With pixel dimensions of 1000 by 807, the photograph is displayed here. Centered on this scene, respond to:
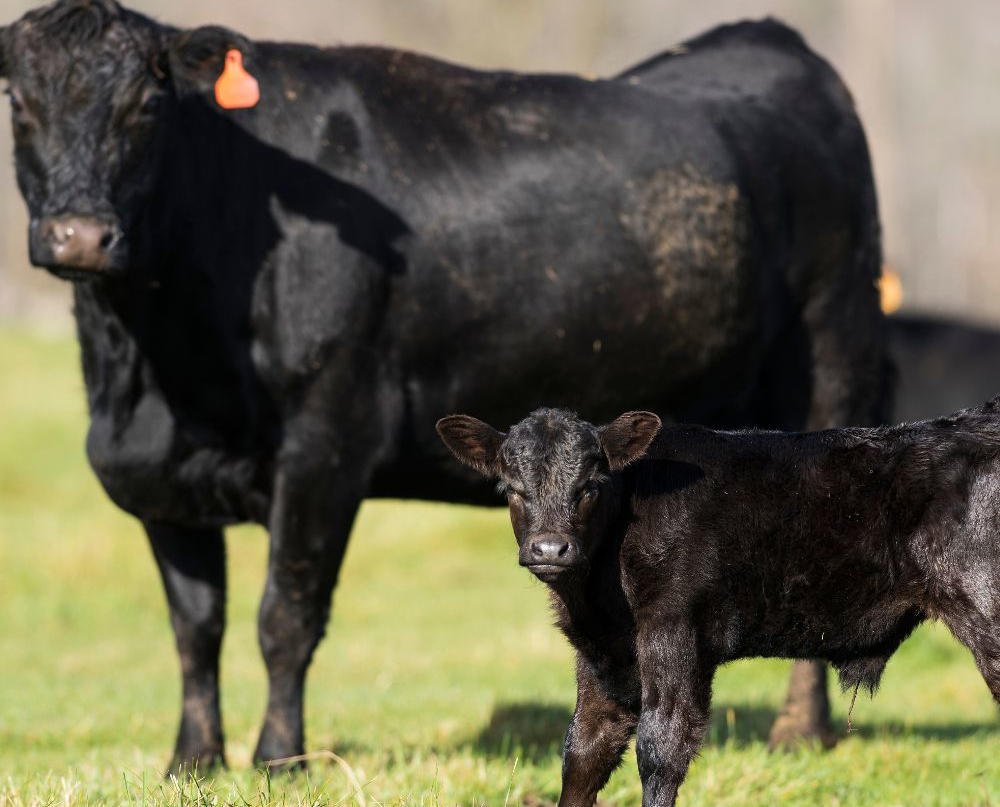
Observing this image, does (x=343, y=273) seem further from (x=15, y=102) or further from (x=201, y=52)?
(x=15, y=102)

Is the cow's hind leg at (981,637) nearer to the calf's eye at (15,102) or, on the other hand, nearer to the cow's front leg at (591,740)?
the cow's front leg at (591,740)

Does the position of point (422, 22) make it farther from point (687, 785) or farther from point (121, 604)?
point (687, 785)

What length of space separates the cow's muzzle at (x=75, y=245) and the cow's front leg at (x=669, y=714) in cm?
250

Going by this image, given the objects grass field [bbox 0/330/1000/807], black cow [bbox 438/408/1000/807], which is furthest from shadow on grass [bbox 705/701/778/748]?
black cow [bbox 438/408/1000/807]

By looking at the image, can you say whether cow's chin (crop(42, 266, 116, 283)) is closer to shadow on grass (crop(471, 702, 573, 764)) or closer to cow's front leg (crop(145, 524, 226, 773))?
cow's front leg (crop(145, 524, 226, 773))

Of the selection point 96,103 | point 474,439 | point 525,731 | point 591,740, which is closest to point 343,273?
Result: point 96,103

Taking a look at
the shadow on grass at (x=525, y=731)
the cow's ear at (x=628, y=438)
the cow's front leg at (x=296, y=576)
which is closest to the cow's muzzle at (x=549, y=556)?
the cow's ear at (x=628, y=438)

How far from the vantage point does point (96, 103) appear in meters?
6.40

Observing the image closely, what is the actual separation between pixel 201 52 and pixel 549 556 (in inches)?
121

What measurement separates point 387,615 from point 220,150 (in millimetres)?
8622

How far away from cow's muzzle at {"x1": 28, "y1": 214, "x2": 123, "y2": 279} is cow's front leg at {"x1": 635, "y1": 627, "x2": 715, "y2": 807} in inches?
98.6

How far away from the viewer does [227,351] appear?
6758mm

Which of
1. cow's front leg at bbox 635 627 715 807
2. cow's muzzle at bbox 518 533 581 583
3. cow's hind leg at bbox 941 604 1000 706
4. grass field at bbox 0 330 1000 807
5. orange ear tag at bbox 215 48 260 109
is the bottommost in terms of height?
grass field at bbox 0 330 1000 807

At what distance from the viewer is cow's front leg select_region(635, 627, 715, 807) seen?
485 cm
